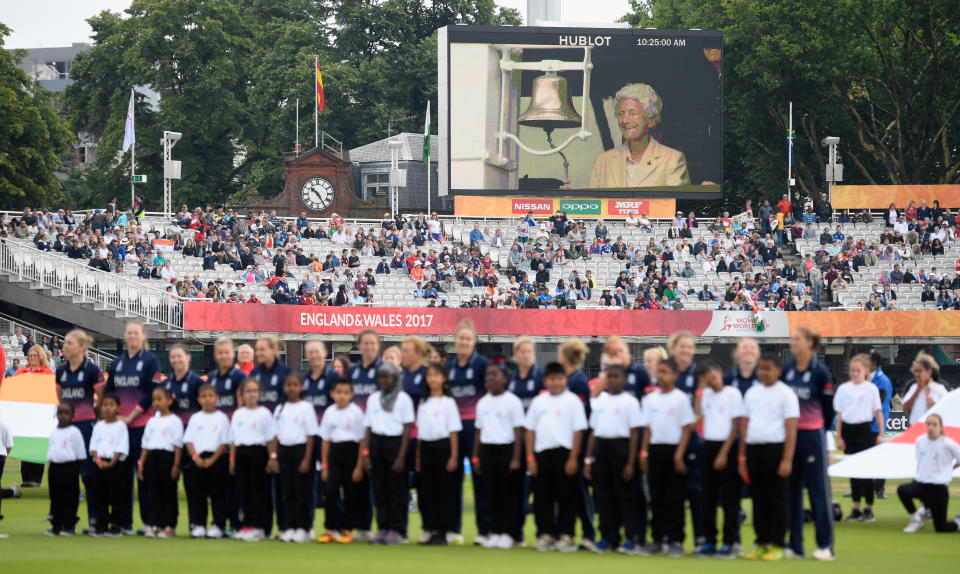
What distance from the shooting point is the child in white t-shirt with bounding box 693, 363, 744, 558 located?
35.3 feet

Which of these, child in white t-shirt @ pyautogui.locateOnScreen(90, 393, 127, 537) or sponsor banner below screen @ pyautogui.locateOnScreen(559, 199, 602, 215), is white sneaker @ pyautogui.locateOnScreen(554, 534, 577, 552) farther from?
sponsor banner below screen @ pyautogui.locateOnScreen(559, 199, 602, 215)

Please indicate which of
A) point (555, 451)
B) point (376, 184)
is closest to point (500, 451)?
point (555, 451)

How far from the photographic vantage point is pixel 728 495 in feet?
35.5

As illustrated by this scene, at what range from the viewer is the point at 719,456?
10758 millimetres

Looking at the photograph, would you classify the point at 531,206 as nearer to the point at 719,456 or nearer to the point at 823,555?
the point at 719,456

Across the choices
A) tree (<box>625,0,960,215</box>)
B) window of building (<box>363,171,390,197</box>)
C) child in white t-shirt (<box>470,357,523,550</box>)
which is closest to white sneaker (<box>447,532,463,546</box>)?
child in white t-shirt (<box>470,357,523,550</box>)

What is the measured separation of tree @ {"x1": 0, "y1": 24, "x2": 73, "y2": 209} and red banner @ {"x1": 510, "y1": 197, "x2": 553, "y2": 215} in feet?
53.4

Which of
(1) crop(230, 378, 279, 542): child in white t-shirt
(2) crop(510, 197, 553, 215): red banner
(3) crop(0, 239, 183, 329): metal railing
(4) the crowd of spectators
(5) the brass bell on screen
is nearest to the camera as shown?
(1) crop(230, 378, 279, 542): child in white t-shirt

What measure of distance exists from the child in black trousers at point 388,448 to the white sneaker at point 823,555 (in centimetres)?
343

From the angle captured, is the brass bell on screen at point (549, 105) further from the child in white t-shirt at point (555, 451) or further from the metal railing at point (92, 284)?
the child in white t-shirt at point (555, 451)

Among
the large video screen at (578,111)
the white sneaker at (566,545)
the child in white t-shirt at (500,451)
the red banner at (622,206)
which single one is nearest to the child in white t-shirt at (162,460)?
the child in white t-shirt at (500,451)

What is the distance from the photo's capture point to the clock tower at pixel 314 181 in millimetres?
50094

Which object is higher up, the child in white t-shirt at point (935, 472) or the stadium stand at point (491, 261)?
the stadium stand at point (491, 261)

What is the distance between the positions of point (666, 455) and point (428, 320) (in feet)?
78.9
